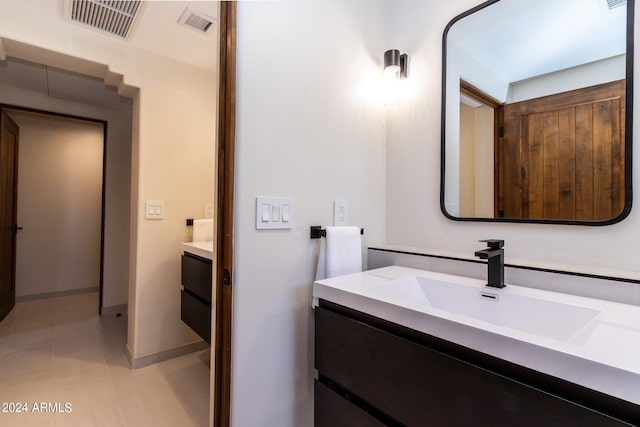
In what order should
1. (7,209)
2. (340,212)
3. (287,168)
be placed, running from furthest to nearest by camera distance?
(7,209), (340,212), (287,168)

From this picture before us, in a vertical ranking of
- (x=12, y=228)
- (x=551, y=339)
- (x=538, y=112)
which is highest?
(x=538, y=112)

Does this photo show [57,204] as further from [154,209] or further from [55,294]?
[154,209]

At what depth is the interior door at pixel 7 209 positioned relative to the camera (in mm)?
2750

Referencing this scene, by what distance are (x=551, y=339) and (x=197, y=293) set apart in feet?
5.95

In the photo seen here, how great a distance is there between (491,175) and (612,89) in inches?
17.0

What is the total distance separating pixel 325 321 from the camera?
0.95 meters

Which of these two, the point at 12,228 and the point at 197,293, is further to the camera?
the point at 12,228

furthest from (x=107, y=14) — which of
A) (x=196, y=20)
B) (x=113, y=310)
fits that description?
(x=113, y=310)

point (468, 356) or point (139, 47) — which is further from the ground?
point (139, 47)

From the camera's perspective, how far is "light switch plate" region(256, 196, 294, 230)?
1.06 m

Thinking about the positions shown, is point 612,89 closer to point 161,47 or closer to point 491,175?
point 491,175

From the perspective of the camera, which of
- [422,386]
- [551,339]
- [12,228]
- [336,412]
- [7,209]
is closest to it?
[551,339]

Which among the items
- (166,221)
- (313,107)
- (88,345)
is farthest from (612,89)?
(88,345)

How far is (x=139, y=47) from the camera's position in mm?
2090
